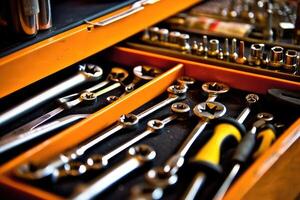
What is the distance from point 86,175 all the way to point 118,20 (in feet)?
1.38

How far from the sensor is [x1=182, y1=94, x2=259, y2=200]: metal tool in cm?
72

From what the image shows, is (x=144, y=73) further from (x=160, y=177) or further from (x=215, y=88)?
(x=160, y=177)

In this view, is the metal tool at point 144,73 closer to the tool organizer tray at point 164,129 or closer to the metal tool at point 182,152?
the tool organizer tray at point 164,129

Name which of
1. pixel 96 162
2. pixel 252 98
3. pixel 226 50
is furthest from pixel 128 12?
pixel 96 162

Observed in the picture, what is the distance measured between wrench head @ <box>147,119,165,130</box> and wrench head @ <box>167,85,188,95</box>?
4.1 inches

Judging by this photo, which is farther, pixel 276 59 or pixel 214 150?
pixel 276 59

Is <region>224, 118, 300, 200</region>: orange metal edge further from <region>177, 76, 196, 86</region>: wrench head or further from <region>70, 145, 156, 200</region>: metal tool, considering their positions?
<region>177, 76, 196, 86</region>: wrench head

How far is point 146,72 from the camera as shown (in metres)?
1.09

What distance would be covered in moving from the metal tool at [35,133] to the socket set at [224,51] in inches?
12.1

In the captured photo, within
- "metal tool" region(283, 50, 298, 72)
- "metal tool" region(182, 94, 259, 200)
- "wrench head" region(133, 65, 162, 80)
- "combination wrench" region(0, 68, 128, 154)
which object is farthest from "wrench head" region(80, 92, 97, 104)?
"metal tool" region(283, 50, 298, 72)

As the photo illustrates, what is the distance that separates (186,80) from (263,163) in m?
0.34

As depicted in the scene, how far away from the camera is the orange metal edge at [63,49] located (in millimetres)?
873

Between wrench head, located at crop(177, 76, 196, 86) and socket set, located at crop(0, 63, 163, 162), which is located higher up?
socket set, located at crop(0, 63, 163, 162)

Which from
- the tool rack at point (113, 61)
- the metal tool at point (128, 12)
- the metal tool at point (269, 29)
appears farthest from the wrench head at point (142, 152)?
the metal tool at point (269, 29)
